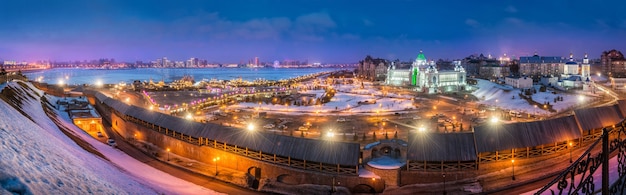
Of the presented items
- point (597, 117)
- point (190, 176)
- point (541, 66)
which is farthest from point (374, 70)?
point (190, 176)

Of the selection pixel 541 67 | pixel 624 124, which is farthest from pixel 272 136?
pixel 541 67

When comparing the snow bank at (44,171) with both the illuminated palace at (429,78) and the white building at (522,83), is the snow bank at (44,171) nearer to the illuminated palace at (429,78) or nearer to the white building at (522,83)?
the white building at (522,83)

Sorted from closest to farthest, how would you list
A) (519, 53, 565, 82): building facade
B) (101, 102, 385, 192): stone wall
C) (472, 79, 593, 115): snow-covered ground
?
(101, 102, 385, 192): stone wall → (472, 79, 593, 115): snow-covered ground → (519, 53, 565, 82): building facade

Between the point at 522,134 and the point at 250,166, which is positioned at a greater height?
the point at 522,134

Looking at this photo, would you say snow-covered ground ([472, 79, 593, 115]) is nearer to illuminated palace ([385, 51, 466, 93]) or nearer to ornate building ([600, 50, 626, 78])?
illuminated palace ([385, 51, 466, 93])

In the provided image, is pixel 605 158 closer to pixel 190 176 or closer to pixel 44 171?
pixel 44 171

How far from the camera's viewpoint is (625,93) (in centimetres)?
4797

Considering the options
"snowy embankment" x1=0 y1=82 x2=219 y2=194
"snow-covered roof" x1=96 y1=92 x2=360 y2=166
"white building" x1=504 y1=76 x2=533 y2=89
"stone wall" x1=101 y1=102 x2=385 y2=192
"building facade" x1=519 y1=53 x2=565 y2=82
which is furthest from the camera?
"building facade" x1=519 y1=53 x2=565 y2=82

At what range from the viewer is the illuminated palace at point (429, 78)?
242 feet

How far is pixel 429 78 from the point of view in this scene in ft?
243

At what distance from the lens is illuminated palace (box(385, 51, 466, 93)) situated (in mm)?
73812

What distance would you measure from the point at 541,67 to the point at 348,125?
260ft

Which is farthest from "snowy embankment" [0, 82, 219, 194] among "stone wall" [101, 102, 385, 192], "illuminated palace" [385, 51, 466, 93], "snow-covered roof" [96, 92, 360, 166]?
"illuminated palace" [385, 51, 466, 93]

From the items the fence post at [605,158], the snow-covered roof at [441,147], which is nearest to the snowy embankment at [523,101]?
the snow-covered roof at [441,147]
